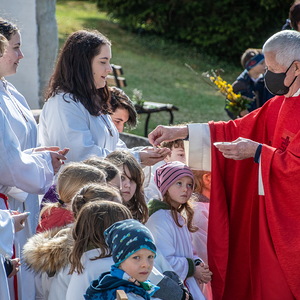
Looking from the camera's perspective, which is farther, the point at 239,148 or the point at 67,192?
the point at 239,148

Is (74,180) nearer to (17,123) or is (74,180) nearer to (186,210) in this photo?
(17,123)

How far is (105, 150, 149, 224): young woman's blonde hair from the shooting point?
2959mm

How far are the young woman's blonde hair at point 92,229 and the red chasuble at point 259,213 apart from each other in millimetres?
1258

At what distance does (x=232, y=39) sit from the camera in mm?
19594

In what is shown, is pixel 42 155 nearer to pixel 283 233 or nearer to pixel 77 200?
pixel 77 200

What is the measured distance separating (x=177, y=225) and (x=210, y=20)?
703 inches

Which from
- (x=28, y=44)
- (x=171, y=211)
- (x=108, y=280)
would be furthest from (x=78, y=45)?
(x=28, y=44)

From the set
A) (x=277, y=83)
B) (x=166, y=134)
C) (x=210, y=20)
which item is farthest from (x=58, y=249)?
(x=210, y=20)

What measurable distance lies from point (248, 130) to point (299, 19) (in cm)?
233

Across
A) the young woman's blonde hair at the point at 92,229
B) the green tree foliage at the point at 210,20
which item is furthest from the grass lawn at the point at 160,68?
the young woman's blonde hair at the point at 92,229

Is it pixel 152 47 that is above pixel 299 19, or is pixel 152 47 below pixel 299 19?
below

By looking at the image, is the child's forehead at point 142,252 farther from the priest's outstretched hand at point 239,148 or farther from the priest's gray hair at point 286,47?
the priest's gray hair at point 286,47

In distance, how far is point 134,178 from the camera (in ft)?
10.0

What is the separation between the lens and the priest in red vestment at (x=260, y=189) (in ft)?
9.79
